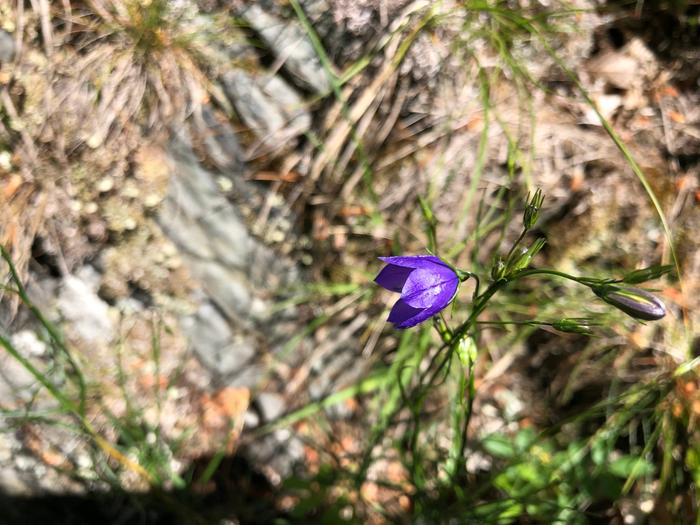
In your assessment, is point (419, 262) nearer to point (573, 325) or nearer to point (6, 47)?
point (573, 325)

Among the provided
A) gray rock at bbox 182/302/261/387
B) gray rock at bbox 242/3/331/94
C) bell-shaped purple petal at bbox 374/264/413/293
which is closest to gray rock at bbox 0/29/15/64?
gray rock at bbox 242/3/331/94

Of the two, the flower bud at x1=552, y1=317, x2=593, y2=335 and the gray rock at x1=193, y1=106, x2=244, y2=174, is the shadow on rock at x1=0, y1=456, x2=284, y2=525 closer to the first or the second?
the gray rock at x1=193, y1=106, x2=244, y2=174

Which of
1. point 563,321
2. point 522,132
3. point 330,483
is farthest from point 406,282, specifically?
point 522,132

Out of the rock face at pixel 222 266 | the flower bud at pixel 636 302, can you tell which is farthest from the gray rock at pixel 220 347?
the flower bud at pixel 636 302

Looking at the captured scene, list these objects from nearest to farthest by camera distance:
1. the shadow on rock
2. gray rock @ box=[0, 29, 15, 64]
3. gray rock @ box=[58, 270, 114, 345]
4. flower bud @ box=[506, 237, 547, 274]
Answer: flower bud @ box=[506, 237, 547, 274], gray rock @ box=[0, 29, 15, 64], gray rock @ box=[58, 270, 114, 345], the shadow on rock

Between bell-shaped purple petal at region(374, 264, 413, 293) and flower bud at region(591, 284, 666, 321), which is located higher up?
bell-shaped purple petal at region(374, 264, 413, 293)

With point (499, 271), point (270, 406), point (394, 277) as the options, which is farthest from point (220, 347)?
point (499, 271)

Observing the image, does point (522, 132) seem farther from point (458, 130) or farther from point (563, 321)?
point (563, 321)
